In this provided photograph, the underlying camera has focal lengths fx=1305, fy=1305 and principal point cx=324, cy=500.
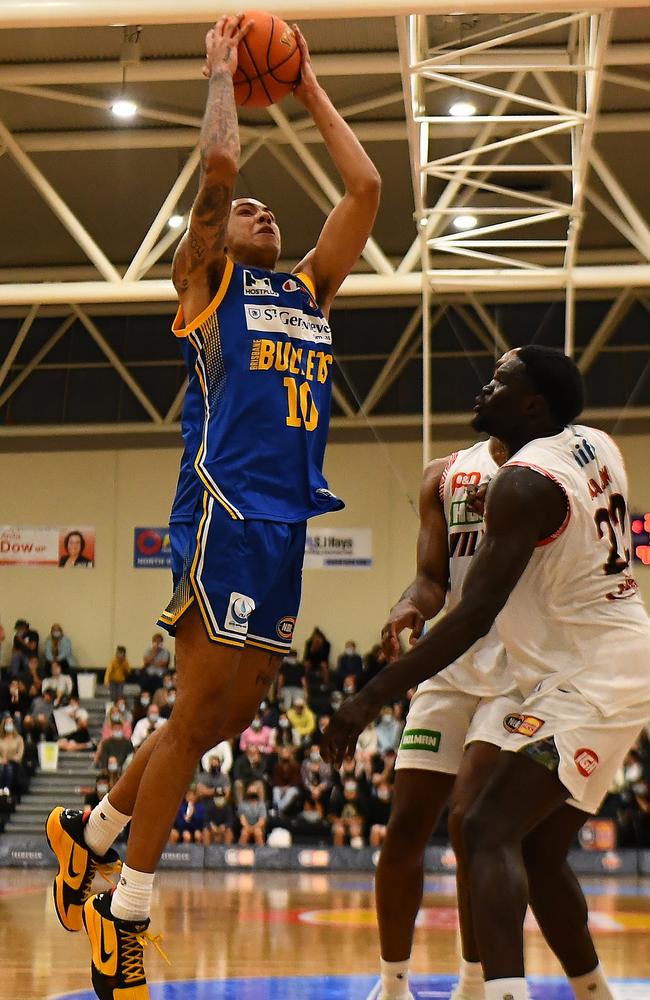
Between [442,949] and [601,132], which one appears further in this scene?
[601,132]

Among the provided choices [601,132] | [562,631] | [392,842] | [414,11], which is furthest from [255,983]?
[601,132]

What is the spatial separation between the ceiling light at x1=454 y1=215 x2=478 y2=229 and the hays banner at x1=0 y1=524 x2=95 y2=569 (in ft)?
26.6

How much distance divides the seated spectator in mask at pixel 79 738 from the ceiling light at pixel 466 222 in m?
8.66

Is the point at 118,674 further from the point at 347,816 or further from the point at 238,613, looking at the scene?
the point at 238,613

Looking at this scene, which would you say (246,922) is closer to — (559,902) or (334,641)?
(559,902)

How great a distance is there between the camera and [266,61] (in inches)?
170

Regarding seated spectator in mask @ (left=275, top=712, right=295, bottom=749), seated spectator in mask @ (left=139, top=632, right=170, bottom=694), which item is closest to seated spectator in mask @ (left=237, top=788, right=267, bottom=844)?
seated spectator in mask @ (left=275, top=712, right=295, bottom=749)

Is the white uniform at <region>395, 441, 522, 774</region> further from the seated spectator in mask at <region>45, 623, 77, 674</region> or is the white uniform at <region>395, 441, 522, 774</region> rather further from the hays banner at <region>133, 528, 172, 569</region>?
the hays banner at <region>133, 528, 172, 569</region>

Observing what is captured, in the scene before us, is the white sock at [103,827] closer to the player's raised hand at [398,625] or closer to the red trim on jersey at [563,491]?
the player's raised hand at [398,625]

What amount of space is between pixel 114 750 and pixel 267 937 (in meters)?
8.97

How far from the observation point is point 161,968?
5.80 meters

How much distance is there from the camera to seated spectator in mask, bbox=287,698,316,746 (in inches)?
638

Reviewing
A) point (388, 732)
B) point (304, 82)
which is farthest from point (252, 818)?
point (304, 82)

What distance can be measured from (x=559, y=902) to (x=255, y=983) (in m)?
2.14
